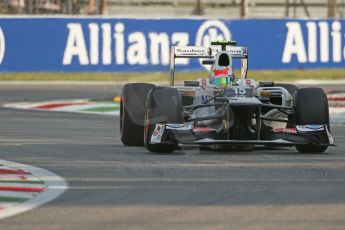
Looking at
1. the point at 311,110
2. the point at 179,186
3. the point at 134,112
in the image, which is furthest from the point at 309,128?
the point at 179,186

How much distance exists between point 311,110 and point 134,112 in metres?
2.23

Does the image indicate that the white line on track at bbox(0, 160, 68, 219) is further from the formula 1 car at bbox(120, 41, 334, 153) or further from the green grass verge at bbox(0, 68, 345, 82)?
the green grass verge at bbox(0, 68, 345, 82)

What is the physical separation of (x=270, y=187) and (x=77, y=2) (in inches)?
1023

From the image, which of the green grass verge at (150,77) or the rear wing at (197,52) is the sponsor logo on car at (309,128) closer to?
the rear wing at (197,52)

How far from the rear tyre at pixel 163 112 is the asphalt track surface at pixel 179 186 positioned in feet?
0.64

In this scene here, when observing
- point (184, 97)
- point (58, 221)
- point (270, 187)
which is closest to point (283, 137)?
point (184, 97)

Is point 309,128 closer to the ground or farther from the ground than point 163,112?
closer to the ground

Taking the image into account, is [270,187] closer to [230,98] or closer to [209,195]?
[209,195]

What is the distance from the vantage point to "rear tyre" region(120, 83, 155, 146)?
47.5 ft

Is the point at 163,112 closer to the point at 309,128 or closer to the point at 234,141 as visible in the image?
the point at 234,141

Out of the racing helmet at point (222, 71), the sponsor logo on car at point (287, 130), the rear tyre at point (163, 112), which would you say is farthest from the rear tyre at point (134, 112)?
the sponsor logo on car at point (287, 130)

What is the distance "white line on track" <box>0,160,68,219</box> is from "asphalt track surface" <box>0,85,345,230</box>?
0.10m

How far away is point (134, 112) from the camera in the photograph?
1448 centimetres

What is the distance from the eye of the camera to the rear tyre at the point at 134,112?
14.5m
